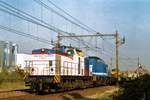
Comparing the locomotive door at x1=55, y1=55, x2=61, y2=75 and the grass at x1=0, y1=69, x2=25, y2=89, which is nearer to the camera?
the locomotive door at x1=55, y1=55, x2=61, y2=75

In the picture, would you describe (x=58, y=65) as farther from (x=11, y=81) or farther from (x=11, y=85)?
(x=11, y=81)

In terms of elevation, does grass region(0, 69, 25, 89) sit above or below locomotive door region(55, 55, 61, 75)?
below

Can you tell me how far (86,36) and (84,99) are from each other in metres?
23.9

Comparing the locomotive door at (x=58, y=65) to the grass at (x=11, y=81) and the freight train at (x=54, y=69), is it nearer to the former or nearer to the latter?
the freight train at (x=54, y=69)

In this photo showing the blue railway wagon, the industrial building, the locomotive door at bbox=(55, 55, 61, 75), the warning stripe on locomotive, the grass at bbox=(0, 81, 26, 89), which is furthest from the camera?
the industrial building

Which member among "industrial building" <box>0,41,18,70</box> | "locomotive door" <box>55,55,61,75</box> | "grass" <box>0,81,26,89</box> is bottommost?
"grass" <box>0,81,26,89</box>

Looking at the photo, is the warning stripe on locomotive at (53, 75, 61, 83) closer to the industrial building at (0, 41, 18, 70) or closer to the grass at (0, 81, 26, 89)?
the grass at (0, 81, 26, 89)

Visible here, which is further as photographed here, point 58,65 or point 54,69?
point 58,65

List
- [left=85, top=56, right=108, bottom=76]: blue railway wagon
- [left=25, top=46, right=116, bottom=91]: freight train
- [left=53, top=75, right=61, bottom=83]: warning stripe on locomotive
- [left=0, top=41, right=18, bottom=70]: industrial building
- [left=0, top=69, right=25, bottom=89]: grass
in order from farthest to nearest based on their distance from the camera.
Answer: [left=0, top=41, right=18, bottom=70]: industrial building < [left=0, top=69, right=25, bottom=89]: grass < [left=85, top=56, right=108, bottom=76]: blue railway wagon < [left=25, top=46, right=116, bottom=91]: freight train < [left=53, top=75, right=61, bottom=83]: warning stripe on locomotive

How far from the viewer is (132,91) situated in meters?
20.4

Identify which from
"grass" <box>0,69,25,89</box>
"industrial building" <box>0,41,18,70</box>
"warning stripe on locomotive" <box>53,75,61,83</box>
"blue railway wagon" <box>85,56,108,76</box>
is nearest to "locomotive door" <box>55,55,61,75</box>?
"warning stripe on locomotive" <box>53,75,61,83</box>

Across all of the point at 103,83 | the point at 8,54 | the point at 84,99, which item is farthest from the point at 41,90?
the point at 8,54

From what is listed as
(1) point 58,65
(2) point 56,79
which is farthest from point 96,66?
(2) point 56,79

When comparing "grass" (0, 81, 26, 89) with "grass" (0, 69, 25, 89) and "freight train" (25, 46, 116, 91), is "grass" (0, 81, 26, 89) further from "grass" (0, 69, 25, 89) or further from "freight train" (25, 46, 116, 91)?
"freight train" (25, 46, 116, 91)
